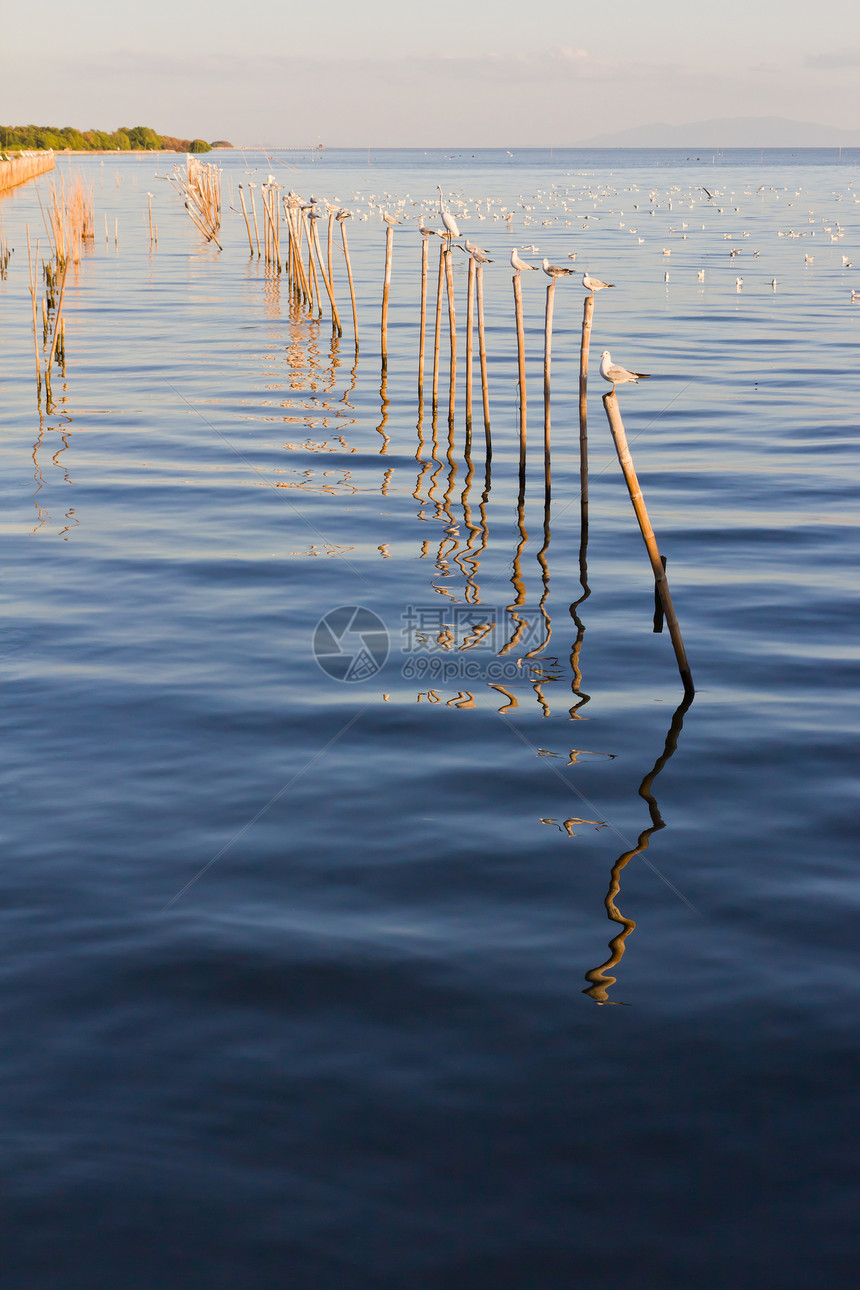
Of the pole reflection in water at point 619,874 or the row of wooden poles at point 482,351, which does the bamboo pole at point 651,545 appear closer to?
the row of wooden poles at point 482,351

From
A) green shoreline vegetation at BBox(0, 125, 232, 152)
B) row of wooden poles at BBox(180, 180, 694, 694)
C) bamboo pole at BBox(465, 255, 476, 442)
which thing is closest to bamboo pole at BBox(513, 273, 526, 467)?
row of wooden poles at BBox(180, 180, 694, 694)

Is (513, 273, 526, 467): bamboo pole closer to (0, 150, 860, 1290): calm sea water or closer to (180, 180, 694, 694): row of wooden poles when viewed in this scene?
(180, 180, 694, 694): row of wooden poles

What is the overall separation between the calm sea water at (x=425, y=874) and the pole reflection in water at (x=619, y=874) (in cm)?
4

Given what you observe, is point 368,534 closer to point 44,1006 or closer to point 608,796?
point 608,796

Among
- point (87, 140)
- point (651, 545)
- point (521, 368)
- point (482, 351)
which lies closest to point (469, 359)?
point (482, 351)

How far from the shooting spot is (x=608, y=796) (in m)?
8.32

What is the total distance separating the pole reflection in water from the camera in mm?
6234

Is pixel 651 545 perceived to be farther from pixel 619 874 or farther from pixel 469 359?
pixel 469 359

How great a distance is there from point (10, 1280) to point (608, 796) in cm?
493

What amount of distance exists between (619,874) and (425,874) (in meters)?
1.21

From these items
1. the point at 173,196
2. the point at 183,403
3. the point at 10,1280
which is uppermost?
the point at 173,196

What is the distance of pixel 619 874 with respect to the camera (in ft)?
24.0

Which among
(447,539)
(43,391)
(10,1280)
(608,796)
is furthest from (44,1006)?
(43,391)

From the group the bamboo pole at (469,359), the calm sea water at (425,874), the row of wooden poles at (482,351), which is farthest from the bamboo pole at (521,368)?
the bamboo pole at (469,359)
